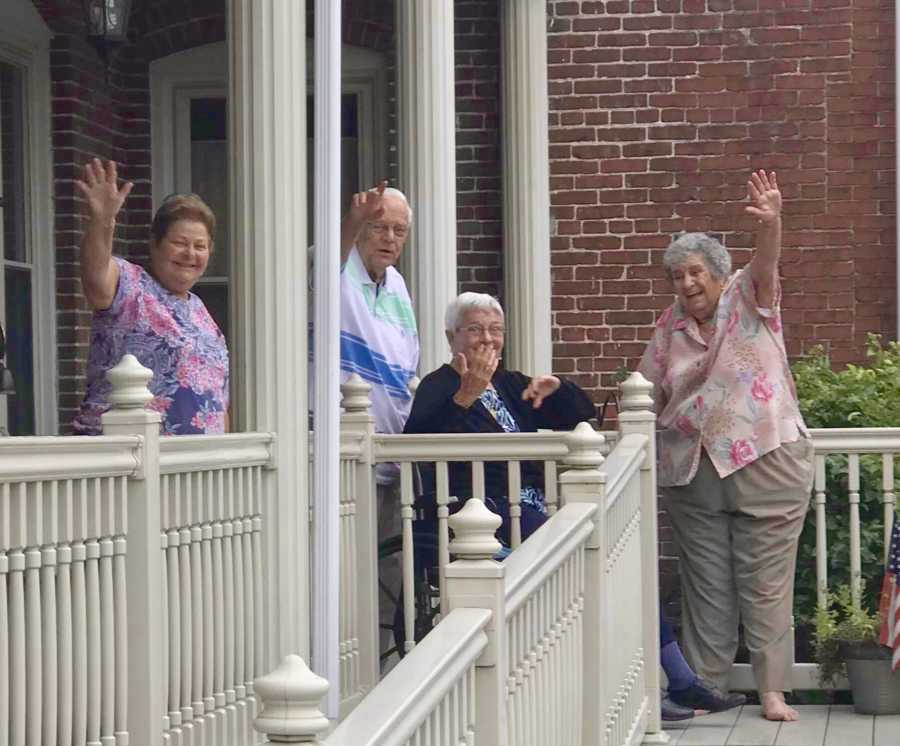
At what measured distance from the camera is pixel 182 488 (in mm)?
4754

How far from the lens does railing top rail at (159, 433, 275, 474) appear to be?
4.63 meters

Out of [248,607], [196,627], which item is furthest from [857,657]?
[196,627]

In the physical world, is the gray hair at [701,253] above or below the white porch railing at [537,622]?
above

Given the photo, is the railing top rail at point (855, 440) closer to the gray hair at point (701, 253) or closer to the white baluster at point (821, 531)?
the white baluster at point (821, 531)

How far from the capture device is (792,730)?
6801 millimetres

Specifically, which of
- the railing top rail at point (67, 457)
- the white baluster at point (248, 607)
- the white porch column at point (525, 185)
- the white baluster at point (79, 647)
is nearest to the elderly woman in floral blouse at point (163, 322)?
the white baluster at point (248, 607)

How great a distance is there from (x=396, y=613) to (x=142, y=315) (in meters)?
1.99

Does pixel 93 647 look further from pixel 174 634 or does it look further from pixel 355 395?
pixel 355 395

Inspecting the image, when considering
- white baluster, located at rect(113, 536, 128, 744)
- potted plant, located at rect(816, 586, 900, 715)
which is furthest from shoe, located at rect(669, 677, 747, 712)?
white baluster, located at rect(113, 536, 128, 744)

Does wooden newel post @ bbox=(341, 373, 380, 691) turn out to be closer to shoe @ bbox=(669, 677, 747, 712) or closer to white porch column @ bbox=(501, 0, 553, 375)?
shoe @ bbox=(669, 677, 747, 712)

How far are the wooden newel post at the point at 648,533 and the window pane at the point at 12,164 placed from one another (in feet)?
11.7

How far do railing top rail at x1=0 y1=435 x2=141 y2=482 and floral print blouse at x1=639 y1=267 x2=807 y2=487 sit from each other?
3.24 m

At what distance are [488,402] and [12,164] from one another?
3.30 m

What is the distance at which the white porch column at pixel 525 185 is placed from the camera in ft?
32.0
